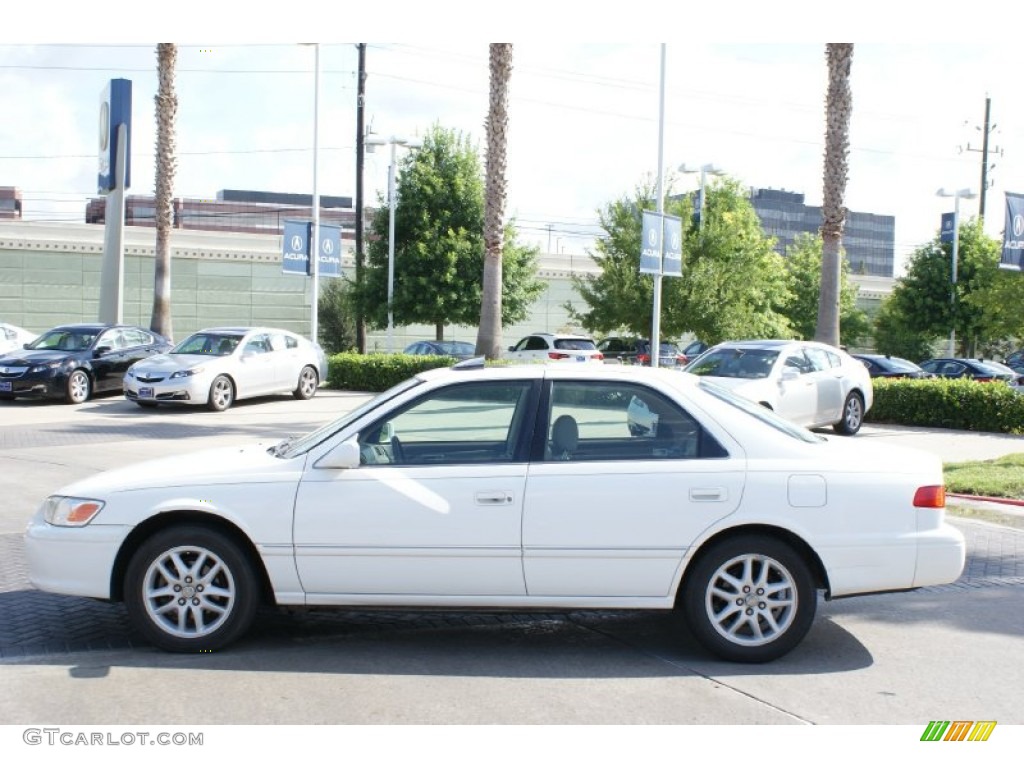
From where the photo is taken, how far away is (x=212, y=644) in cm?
564

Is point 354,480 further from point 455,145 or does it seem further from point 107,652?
point 455,145

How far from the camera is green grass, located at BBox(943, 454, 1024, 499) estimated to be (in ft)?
38.0

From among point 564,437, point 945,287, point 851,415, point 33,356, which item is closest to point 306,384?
point 33,356

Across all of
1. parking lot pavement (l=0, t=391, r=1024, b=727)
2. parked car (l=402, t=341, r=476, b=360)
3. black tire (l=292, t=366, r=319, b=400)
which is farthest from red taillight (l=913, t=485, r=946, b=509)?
parked car (l=402, t=341, r=476, b=360)

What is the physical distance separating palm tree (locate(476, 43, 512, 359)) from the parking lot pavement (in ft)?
53.9

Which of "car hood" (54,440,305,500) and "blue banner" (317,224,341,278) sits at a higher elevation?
"blue banner" (317,224,341,278)

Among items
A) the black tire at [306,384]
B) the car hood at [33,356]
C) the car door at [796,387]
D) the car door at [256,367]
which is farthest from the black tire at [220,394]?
the car door at [796,387]

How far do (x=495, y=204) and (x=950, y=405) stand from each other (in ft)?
33.9

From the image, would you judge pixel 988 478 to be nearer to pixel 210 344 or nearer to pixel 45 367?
pixel 210 344

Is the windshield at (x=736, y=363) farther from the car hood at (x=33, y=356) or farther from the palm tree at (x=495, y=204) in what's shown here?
the car hood at (x=33, y=356)
